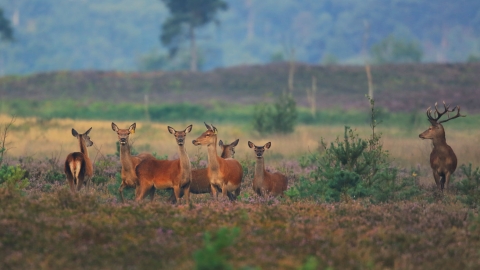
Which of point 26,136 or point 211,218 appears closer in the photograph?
point 211,218

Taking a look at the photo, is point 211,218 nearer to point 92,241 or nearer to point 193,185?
point 92,241

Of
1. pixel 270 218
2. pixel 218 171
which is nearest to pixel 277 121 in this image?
pixel 218 171

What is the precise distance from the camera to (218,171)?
15914 millimetres

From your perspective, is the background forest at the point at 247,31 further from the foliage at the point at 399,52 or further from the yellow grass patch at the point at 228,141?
the yellow grass patch at the point at 228,141

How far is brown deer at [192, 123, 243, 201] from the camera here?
52.1 feet

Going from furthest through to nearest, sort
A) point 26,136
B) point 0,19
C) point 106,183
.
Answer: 1. point 0,19
2. point 26,136
3. point 106,183

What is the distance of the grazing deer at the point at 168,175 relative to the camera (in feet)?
49.3

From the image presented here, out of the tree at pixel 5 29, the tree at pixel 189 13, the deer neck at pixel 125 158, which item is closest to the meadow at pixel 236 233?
the deer neck at pixel 125 158

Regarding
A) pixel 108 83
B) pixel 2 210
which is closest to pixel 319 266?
pixel 2 210

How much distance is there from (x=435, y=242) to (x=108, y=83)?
53111mm

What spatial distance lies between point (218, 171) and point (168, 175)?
A: 1152 millimetres

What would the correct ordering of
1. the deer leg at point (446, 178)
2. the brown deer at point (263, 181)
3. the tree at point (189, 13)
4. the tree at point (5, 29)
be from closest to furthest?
the brown deer at point (263, 181), the deer leg at point (446, 178), the tree at point (5, 29), the tree at point (189, 13)

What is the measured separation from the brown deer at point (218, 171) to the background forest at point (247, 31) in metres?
138

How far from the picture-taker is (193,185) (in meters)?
16.4
